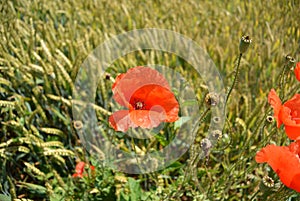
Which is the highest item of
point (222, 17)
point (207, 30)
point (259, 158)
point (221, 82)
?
point (222, 17)

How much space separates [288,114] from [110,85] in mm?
1019

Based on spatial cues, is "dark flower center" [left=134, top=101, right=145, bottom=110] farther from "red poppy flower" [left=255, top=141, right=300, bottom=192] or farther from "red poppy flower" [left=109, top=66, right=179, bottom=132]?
"red poppy flower" [left=255, top=141, right=300, bottom=192]

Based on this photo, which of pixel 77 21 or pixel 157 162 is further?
pixel 77 21

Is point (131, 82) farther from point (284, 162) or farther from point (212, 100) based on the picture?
point (284, 162)

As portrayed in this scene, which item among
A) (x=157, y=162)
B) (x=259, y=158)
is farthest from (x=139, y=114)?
(x=157, y=162)

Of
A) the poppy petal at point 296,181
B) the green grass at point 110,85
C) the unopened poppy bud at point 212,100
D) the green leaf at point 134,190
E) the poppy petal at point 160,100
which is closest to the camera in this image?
the poppy petal at point 296,181

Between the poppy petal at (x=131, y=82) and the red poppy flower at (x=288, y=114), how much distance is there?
0.91ft

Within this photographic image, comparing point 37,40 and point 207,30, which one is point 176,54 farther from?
point 37,40

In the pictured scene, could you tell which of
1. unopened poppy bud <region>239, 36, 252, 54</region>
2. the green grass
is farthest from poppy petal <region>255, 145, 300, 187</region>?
unopened poppy bud <region>239, 36, 252, 54</region>

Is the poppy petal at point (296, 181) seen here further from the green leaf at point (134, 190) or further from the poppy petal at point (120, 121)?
the green leaf at point (134, 190)

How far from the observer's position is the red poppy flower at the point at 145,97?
43.6 inches

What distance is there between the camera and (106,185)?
1.53 meters

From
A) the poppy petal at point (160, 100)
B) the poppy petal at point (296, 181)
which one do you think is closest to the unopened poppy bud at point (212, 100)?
the poppy petal at point (160, 100)

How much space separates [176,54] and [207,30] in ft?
1.05
